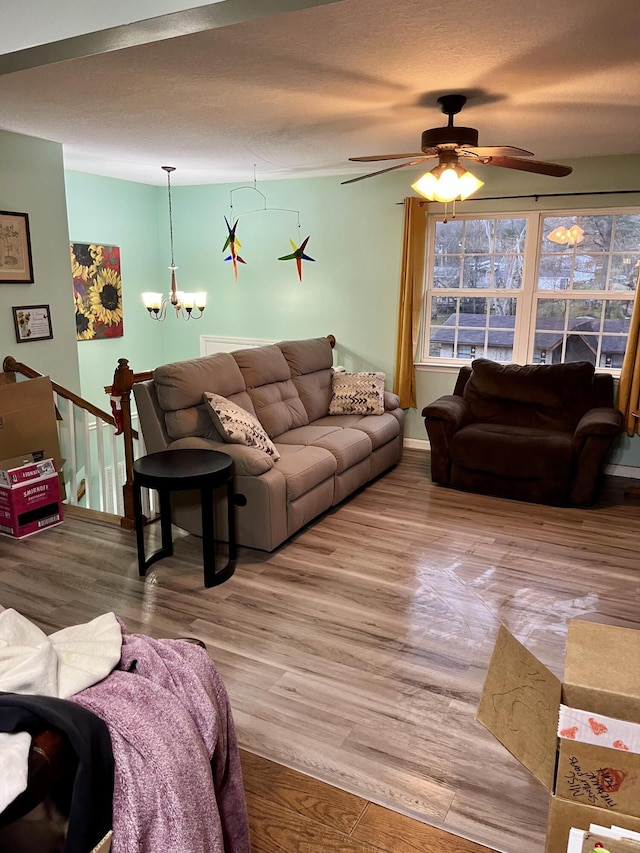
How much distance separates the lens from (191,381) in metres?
3.79

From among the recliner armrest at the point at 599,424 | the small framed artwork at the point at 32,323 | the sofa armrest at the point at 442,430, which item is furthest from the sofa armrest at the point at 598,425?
the small framed artwork at the point at 32,323

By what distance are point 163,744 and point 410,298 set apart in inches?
194

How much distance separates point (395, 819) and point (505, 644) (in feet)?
3.01

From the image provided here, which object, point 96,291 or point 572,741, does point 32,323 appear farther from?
point 572,741

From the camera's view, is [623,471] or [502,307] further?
[502,307]

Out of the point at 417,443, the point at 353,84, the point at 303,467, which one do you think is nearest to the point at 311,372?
the point at 417,443

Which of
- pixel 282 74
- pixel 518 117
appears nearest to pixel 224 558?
pixel 282 74

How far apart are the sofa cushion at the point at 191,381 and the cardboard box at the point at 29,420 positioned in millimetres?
937

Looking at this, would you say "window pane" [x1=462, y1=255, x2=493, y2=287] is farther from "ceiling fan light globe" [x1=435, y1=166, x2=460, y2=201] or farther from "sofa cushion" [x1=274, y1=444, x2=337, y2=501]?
"sofa cushion" [x1=274, y1=444, x2=337, y2=501]

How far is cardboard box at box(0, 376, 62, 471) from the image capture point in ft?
13.1

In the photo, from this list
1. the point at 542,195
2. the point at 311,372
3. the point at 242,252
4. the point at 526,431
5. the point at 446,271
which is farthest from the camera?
the point at 242,252

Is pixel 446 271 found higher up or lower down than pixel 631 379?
higher up

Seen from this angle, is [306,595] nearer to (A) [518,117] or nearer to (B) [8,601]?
(B) [8,601]

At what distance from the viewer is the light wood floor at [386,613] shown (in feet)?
6.79
